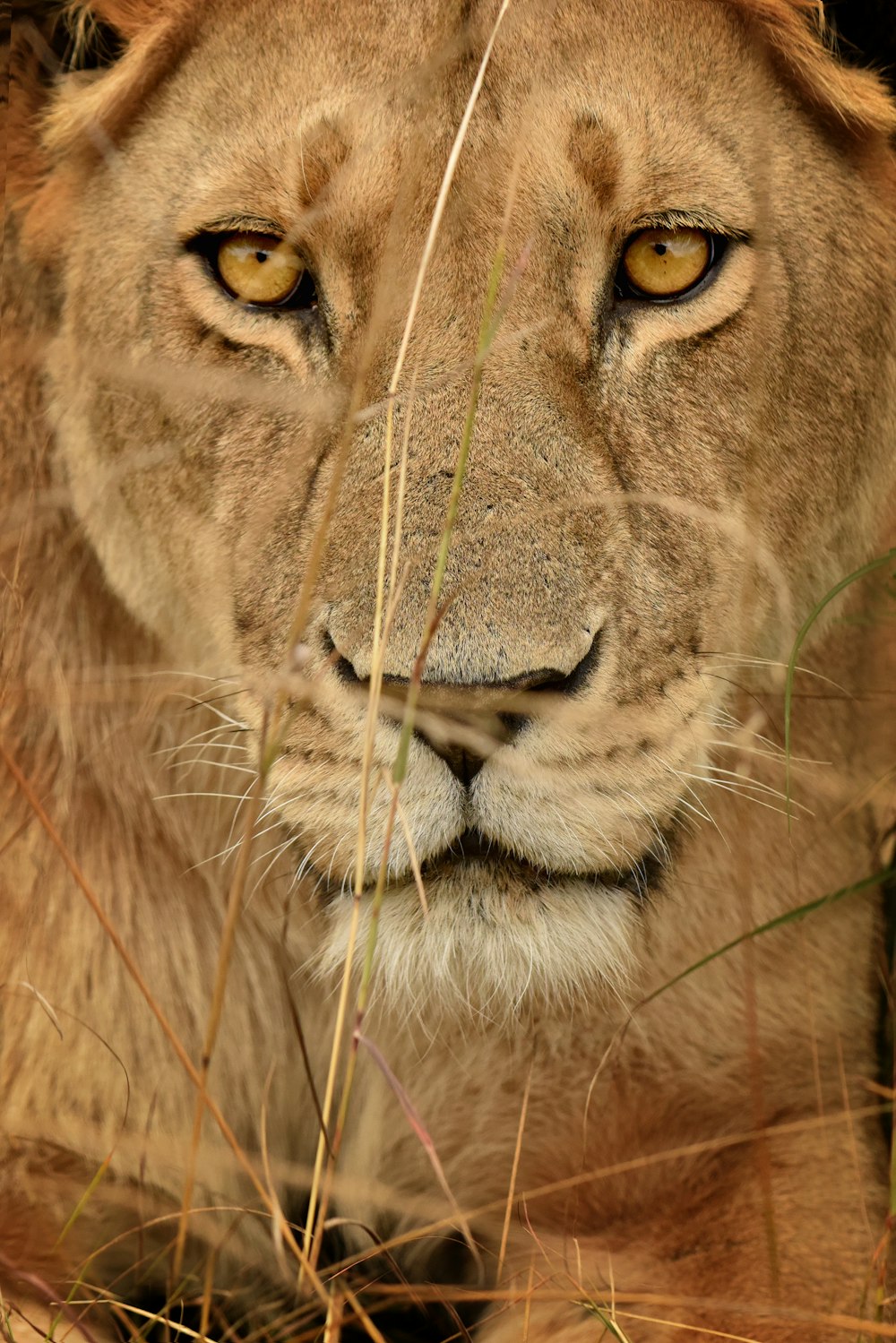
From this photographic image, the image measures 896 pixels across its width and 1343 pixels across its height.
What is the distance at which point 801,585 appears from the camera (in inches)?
73.9

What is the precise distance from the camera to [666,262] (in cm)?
170

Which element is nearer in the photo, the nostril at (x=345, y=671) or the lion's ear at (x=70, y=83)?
the nostril at (x=345, y=671)

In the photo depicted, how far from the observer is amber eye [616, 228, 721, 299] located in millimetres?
1675

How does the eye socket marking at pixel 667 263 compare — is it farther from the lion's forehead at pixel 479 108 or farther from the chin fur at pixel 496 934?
the chin fur at pixel 496 934

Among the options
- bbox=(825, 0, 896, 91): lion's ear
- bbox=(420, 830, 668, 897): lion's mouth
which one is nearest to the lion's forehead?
bbox=(825, 0, 896, 91): lion's ear

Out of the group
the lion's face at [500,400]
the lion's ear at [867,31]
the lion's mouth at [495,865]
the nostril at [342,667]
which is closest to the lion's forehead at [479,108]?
the lion's face at [500,400]

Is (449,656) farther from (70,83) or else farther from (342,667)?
(70,83)

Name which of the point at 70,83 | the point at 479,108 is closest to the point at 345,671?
the point at 479,108

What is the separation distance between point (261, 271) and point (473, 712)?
0.67 m

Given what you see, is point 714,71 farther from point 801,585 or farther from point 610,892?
point 610,892

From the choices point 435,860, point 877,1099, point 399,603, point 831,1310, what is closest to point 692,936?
point 877,1099

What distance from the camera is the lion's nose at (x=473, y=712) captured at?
4.44 feet

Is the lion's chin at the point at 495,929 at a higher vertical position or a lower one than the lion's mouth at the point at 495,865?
lower

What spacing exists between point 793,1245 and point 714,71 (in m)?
1.44
